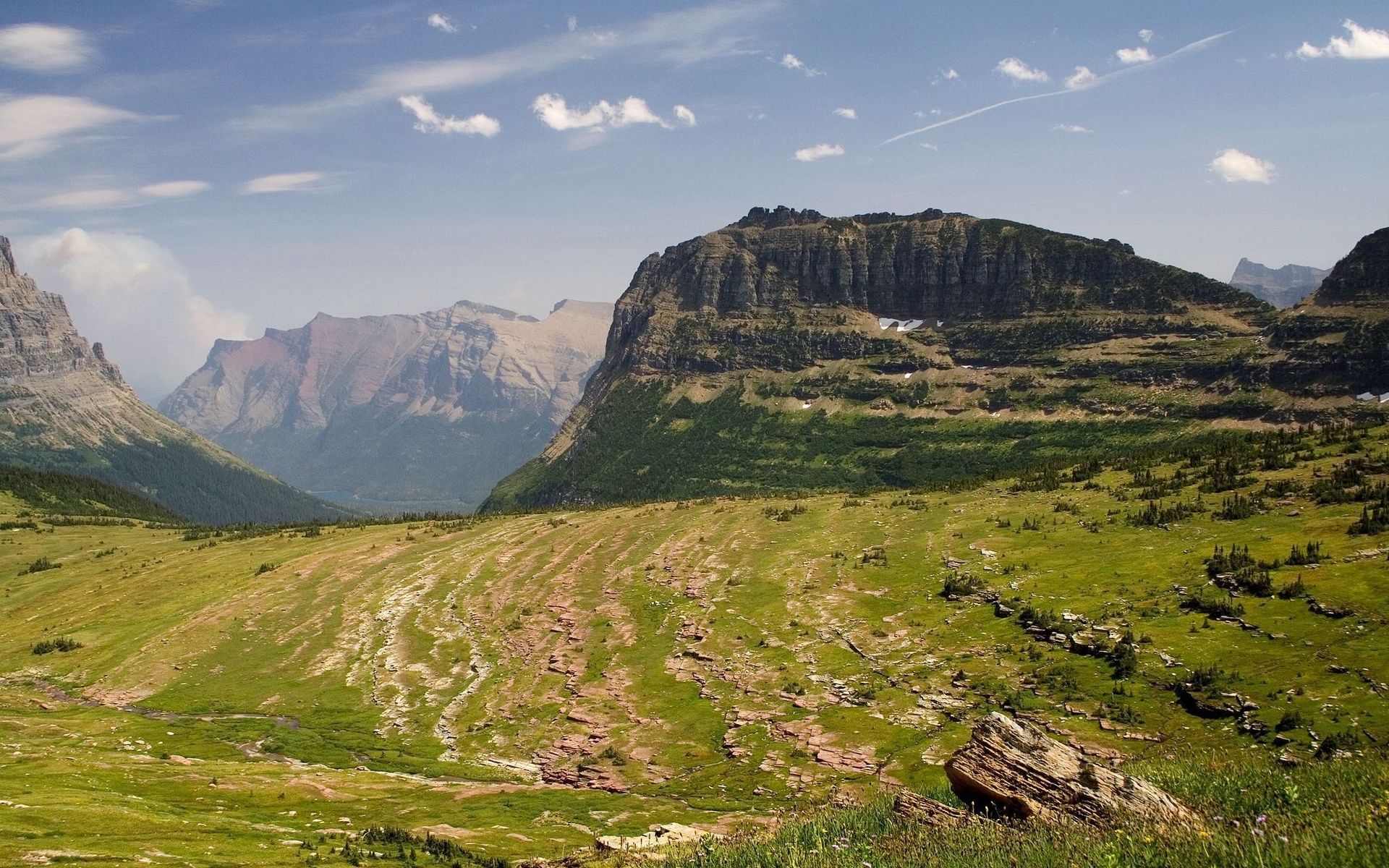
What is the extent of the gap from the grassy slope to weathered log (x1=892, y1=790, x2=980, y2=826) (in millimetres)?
11292

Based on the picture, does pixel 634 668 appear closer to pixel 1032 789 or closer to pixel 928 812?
pixel 928 812

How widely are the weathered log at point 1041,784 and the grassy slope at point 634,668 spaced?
889cm

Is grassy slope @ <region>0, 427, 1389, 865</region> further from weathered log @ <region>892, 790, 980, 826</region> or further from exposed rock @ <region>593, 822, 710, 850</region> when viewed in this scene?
weathered log @ <region>892, 790, 980, 826</region>

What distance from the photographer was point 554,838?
43.7 m

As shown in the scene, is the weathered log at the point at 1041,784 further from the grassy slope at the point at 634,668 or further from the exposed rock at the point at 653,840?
the exposed rock at the point at 653,840

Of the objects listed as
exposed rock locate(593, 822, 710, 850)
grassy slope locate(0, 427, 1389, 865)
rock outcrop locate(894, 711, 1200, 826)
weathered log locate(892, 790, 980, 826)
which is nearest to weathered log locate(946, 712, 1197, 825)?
rock outcrop locate(894, 711, 1200, 826)

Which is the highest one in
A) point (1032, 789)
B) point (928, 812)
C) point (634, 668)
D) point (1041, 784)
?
point (1041, 784)

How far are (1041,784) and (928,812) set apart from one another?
3219 mm

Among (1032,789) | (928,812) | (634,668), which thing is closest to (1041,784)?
(1032,789)

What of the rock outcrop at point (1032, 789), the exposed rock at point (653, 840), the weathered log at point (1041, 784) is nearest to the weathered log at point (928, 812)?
the rock outcrop at point (1032, 789)

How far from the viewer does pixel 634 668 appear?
72.8 metres

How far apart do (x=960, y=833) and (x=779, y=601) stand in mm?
59378

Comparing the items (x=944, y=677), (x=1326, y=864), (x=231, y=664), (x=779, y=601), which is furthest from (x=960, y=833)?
(x=231, y=664)

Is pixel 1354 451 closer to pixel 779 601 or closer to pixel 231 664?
pixel 779 601
